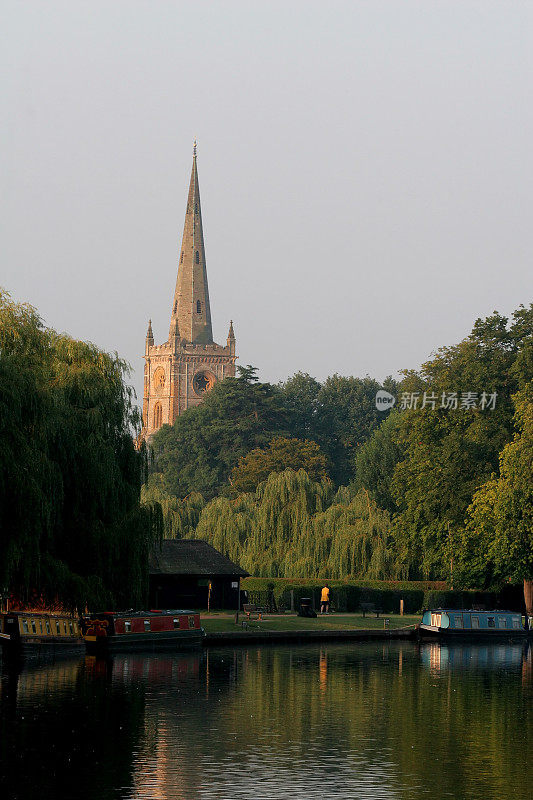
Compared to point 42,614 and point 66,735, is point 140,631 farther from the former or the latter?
point 66,735

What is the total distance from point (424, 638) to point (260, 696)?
25297 mm

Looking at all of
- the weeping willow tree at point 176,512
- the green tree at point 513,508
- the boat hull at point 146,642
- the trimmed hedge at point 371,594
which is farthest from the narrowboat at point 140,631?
the weeping willow tree at point 176,512

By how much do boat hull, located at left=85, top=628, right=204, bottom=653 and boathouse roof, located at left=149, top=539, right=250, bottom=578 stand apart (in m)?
12.0

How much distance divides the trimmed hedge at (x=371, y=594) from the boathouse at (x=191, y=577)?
383 centimetres

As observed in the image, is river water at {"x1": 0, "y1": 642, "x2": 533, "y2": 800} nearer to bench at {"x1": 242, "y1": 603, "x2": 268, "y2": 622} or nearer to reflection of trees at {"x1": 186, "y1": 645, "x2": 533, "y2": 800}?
reflection of trees at {"x1": 186, "y1": 645, "x2": 533, "y2": 800}

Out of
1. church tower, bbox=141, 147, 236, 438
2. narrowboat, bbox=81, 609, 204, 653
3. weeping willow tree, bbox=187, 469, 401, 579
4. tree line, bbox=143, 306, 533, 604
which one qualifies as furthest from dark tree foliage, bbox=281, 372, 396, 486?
narrowboat, bbox=81, 609, 204, 653

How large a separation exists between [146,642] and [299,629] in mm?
11224

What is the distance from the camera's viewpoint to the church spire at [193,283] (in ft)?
608

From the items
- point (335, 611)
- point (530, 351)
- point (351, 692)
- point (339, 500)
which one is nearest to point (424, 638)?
point (335, 611)

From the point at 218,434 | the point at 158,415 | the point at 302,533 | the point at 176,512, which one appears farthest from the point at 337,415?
the point at 302,533

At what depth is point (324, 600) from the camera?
67.2 meters

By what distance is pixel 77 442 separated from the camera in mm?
43625

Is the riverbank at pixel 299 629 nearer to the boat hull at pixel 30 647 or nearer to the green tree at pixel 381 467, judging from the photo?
the boat hull at pixel 30 647

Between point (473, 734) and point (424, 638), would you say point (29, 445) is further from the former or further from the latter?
point (424, 638)
